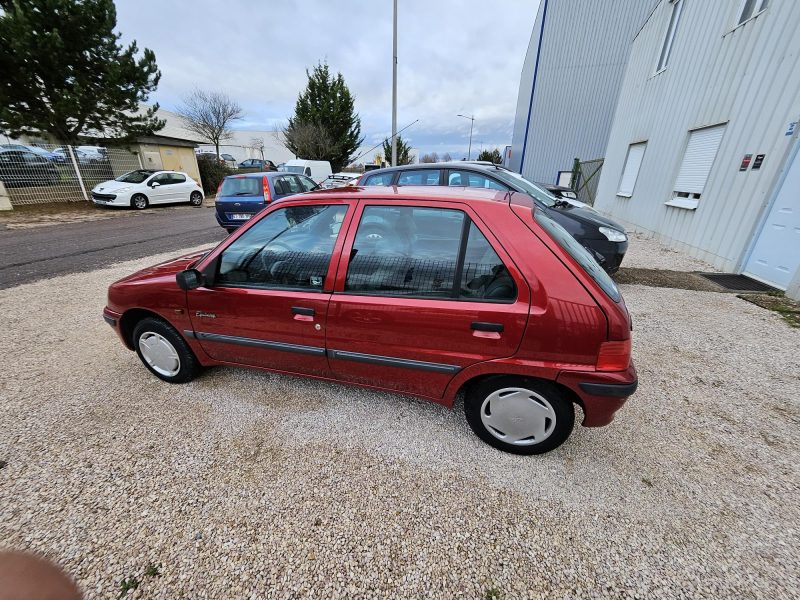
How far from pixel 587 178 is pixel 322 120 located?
26.0 metres

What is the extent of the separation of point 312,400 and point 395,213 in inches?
63.1

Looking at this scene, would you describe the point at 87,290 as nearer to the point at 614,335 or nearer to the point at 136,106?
the point at 614,335

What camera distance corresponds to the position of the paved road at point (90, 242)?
6148mm

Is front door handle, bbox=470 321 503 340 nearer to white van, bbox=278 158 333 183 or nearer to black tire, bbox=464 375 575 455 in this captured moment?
black tire, bbox=464 375 575 455

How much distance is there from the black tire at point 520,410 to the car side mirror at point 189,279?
1.99 m

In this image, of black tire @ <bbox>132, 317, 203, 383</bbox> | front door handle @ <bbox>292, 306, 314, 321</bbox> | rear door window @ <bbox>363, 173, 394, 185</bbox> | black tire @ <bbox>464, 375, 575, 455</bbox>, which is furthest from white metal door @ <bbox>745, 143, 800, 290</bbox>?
black tire @ <bbox>132, 317, 203, 383</bbox>

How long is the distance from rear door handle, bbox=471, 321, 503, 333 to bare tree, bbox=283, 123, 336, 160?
33154 mm

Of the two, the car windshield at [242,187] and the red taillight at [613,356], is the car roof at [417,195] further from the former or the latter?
the car windshield at [242,187]

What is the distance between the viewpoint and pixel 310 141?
3031 cm

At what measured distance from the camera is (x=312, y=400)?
2.64 metres

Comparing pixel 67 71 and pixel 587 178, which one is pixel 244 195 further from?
pixel 587 178

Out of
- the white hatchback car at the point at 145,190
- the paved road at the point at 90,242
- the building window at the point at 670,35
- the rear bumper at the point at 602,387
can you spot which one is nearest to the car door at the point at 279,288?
the rear bumper at the point at 602,387

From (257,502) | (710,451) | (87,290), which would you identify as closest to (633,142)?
(710,451)

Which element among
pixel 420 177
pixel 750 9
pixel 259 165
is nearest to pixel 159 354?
pixel 420 177
